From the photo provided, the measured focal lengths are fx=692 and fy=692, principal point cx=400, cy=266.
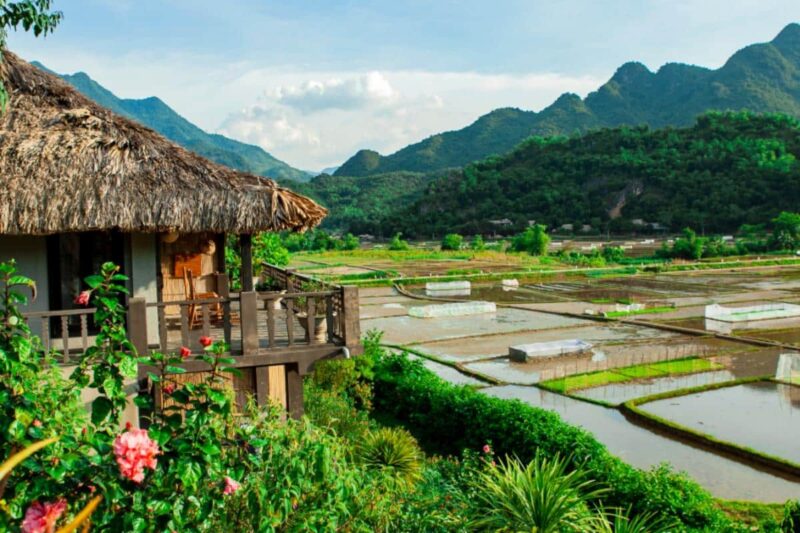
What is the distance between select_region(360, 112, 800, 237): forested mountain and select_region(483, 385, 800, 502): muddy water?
60.3 m

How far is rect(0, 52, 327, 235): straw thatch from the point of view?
7.44 metres

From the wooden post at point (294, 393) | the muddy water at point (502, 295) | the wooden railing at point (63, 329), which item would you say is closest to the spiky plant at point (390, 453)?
the wooden post at point (294, 393)

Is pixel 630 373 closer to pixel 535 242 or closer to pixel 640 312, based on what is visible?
pixel 640 312

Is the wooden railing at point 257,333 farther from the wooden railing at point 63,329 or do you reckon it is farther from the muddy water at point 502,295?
the muddy water at point 502,295

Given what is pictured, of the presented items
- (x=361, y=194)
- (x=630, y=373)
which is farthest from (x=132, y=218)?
(x=361, y=194)

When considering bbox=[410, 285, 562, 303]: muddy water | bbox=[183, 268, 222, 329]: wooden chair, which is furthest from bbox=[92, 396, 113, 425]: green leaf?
bbox=[410, 285, 562, 303]: muddy water

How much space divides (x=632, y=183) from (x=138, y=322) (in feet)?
271

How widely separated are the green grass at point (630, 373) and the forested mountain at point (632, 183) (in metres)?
55.2

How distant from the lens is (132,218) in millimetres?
7594

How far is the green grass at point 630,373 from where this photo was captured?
1537cm

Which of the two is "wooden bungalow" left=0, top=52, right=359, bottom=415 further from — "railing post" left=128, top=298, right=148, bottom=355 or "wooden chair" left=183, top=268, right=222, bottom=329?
"wooden chair" left=183, top=268, right=222, bottom=329

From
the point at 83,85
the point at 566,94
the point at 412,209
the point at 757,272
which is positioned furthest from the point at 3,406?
the point at 83,85

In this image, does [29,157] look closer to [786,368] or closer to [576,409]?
[576,409]

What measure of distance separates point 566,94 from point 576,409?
17209cm
